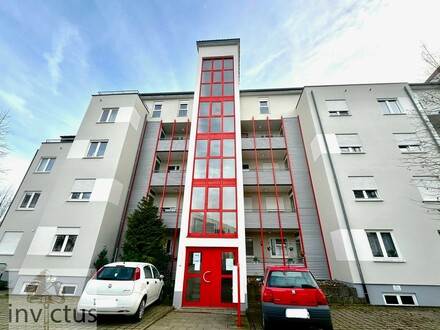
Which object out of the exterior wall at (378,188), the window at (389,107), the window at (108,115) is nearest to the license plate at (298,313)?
the exterior wall at (378,188)

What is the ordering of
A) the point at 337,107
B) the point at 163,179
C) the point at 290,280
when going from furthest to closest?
the point at 163,179 < the point at 337,107 < the point at 290,280

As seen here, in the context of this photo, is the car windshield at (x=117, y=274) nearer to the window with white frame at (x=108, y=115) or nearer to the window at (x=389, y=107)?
the window with white frame at (x=108, y=115)

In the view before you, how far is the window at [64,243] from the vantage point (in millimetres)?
10992

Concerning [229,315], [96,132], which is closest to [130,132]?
[96,132]

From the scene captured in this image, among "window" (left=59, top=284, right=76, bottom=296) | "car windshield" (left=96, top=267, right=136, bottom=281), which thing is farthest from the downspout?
"window" (left=59, top=284, right=76, bottom=296)

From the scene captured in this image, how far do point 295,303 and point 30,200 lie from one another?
19.2 meters

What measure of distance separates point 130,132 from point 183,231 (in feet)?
30.8

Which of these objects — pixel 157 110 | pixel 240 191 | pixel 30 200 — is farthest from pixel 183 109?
pixel 30 200

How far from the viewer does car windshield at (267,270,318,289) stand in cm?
525

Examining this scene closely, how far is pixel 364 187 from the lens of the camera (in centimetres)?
1163

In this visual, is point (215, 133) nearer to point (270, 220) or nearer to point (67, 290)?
point (270, 220)

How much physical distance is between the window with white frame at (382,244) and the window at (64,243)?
16.4m

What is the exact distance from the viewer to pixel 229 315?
7.70 metres

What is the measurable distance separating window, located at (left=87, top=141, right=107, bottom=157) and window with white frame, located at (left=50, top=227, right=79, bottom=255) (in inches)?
204
